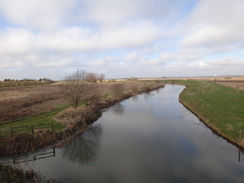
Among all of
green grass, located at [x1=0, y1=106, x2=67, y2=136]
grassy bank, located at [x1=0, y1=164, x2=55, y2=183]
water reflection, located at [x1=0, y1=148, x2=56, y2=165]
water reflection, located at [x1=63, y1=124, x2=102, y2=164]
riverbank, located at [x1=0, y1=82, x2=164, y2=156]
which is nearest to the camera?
grassy bank, located at [x1=0, y1=164, x2=55, y2=183]

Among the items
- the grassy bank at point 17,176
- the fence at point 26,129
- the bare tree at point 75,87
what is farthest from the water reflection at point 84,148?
the bare tree at point 75,87

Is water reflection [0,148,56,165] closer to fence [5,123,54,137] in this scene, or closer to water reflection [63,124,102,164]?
water reflection [63,124,102,164]

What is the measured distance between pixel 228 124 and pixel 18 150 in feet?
77.9

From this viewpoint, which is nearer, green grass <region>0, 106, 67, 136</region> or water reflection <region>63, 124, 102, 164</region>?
water reflection <region>63, 124, 102, 164</region>

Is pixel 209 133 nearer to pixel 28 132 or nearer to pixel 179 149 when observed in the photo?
pixel 179 149

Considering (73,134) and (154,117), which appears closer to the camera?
(73,134)

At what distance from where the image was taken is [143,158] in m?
17.5

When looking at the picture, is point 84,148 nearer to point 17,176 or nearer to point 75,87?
point 17,176

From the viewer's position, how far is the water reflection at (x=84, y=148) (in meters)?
18.4

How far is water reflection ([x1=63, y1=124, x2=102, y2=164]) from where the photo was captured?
60.2 feet

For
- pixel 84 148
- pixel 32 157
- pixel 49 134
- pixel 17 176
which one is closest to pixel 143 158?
pixel 84 148

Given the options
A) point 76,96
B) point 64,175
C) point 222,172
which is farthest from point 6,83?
point 222,172

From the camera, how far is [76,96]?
108 ft

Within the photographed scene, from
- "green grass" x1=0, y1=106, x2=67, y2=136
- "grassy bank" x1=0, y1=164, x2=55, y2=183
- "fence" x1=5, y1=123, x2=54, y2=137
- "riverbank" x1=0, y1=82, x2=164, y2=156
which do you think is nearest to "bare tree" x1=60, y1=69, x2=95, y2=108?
"riverbank" x1=0, y1=82, x2=164, y2=156
